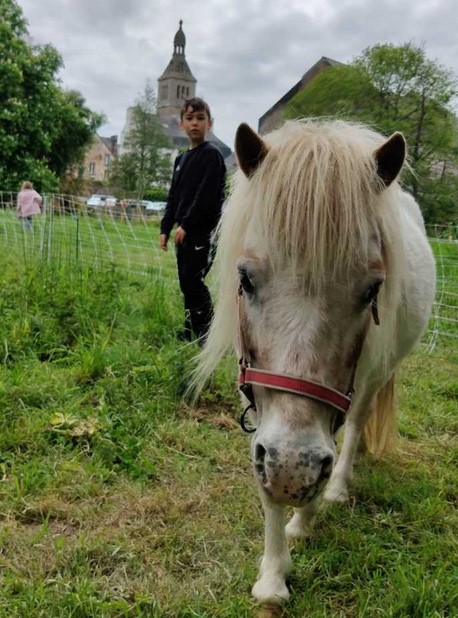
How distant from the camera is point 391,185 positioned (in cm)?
162

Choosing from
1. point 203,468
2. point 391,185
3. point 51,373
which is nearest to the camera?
point 391,185

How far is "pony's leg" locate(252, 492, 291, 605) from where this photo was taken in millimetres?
1777

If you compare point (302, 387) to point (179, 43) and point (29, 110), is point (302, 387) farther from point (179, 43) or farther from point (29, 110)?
point (179, 43)

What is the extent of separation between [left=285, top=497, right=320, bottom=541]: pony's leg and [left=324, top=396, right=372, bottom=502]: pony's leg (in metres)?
0.32

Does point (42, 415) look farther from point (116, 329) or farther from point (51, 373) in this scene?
point (116, 329)

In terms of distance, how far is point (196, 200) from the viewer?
3531 mm

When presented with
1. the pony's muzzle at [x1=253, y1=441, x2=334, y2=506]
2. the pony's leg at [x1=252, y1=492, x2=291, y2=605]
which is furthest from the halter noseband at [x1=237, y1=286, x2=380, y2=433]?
the pony's leg at [x1=252, y1=492, x2=291, y2=605]

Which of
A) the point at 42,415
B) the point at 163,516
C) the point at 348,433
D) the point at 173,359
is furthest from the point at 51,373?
the point at 348,433

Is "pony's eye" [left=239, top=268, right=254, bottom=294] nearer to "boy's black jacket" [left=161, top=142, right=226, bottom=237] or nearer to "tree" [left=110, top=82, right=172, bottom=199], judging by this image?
"boy's black jacket" [left=161, top=142, right=226, bottom=237]

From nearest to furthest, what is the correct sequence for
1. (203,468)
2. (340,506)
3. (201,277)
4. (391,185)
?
(391,185) → (340,506) → (203,468) → (201,277)

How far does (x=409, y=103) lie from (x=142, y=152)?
32.8m

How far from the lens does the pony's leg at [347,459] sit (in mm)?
2445

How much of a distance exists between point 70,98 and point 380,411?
28.9 m

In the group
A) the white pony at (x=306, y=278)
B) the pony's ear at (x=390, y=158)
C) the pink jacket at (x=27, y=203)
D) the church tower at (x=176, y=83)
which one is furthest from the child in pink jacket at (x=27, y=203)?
the church tower at (x=176, y=83)
